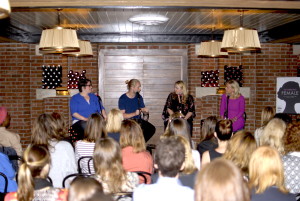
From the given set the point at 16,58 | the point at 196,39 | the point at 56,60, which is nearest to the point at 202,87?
the point at 196,39

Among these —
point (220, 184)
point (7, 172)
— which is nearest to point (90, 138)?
point (7, 172)

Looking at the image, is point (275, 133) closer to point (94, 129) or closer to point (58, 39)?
point (94, 129)

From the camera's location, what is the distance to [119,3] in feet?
14.5

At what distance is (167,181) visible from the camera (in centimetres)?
231

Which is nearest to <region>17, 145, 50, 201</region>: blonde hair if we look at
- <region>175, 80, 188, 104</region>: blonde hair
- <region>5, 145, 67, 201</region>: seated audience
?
<region>5, 145, 67, 201</region>: seated audience

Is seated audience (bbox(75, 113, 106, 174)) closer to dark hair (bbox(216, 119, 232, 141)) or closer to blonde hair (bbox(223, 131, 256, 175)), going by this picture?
dark hair (bbox(216, 119, 232, 141))

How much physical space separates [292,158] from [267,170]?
94 cm

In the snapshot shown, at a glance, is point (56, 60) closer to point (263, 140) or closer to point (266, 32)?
point (266, 32)

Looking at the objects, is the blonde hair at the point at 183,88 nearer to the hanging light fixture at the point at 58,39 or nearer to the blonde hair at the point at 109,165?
the hanging light fixture at the point at 58,39

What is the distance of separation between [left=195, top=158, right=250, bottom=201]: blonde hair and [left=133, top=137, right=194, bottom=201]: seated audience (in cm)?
42

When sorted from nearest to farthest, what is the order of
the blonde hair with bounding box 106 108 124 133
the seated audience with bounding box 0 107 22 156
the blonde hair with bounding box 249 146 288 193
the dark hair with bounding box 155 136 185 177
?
the dark hair with bounding box 155 136 185 177 < the blonde hair with bounding box 249 146 288 193 < the seated audience with bounding box 0 107 22 156 < the blonde hair with bounding box 106 108 124 133

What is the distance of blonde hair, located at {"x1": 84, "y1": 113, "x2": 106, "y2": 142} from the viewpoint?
13.6 feet

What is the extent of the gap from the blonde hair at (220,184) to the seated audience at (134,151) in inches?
70.0

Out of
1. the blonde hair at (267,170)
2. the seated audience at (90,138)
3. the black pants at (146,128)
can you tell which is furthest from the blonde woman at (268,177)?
the black pants at (146,128)
